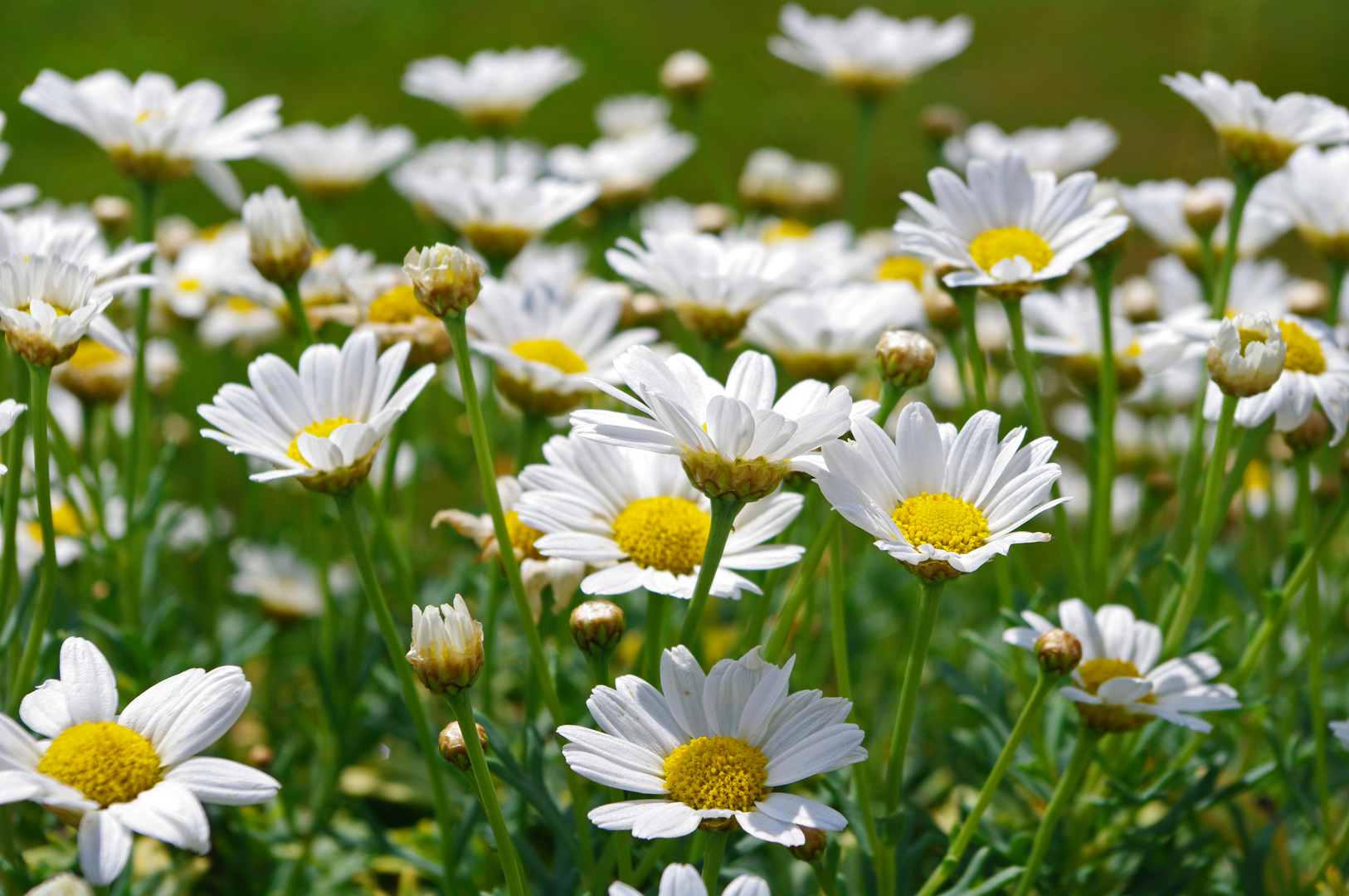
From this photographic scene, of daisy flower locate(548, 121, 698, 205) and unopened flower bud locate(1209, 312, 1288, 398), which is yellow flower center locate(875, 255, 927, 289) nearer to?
daisy flower locate(548, 121, 698, 205)

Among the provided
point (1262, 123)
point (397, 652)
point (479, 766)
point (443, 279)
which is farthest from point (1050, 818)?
point (1262, 123)

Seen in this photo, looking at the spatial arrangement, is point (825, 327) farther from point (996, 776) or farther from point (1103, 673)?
point (996, 776)

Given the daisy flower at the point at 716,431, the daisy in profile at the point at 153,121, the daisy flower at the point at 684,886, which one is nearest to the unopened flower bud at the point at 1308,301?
the daisy flower at the point at 716,431

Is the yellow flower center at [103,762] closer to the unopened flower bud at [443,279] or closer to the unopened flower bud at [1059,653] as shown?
the unopened flower bud at [443,279]

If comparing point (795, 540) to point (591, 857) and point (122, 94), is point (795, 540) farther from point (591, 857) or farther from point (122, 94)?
point (122, 94)

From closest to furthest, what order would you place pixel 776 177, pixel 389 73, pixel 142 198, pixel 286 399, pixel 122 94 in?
pixel 286 399 < pixel 142 198 < pixel 122 94 < pixel 776 177 < pixel 389 73

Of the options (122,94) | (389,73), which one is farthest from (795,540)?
(389,73)
